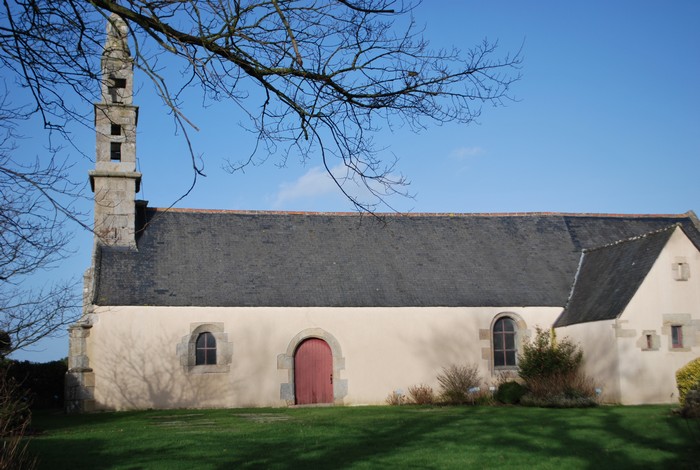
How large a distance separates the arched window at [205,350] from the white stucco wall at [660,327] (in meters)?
10.8

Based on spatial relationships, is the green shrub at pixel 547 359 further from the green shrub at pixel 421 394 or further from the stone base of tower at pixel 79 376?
the stone base of tower at pixel 79 376

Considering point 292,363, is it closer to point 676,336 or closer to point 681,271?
point 676,336

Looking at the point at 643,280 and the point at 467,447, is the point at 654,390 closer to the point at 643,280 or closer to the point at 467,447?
the point at 643,280

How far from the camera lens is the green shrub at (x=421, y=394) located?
68.4 feet

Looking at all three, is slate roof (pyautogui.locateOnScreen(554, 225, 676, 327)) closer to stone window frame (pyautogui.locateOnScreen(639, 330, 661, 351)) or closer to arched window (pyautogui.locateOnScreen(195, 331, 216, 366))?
stone window frame (pyautogui.locateOnScreen(639, 330, 661, 351))

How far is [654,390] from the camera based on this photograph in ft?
A: 62.8

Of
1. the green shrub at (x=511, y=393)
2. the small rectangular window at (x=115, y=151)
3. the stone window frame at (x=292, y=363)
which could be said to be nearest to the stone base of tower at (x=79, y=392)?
the stone window frame at (x=292, y=363)

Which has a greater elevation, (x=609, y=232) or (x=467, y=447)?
(x=609, y=232)

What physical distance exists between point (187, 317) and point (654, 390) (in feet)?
40.8

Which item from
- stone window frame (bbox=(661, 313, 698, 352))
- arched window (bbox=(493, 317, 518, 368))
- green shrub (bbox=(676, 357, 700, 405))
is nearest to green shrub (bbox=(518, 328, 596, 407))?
arched window (bbox=(493, 317, 518, 368))

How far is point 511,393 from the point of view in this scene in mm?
19562

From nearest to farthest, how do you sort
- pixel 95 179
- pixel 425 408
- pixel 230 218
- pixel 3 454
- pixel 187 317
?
pixel 3 454, pixel 425 408, pixel 187 317, pixel 95 179, pixel 230 218

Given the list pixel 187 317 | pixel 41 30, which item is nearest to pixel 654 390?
pixel 187 317

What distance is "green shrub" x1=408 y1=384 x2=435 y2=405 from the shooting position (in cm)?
2086
